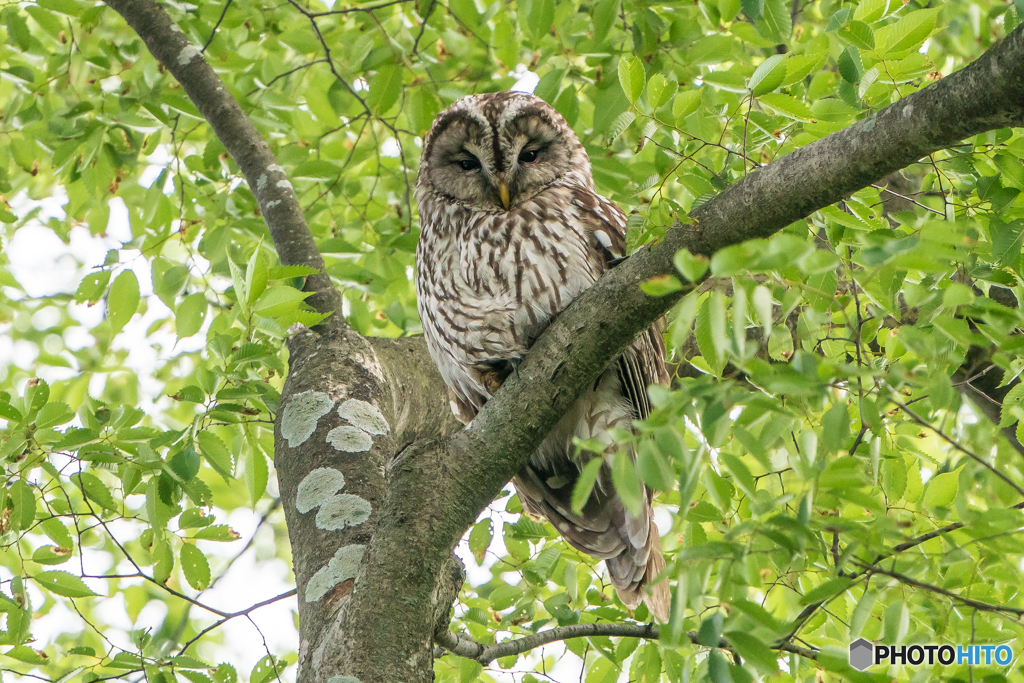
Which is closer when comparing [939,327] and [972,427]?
[939,327]

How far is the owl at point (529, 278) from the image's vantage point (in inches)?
103

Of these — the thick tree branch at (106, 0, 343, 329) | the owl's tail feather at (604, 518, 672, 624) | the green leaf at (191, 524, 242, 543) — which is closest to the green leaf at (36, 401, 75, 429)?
the green leaf at (191, 524, 242, 543)

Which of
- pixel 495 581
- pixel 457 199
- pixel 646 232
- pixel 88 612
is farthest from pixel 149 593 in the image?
pixel 646 232

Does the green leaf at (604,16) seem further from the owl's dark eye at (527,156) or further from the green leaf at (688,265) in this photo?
the green leaf at (688,265)

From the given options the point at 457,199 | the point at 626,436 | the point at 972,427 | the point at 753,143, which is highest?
the point at 457,199

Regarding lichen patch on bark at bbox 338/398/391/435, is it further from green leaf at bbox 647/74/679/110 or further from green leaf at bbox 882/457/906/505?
green leaf at bbox 882/457/906/505

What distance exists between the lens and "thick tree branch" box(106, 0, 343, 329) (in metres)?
2.93

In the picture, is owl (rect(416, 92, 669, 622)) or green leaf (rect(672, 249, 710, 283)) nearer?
green leaf (rect(672, 249, 710, 283))

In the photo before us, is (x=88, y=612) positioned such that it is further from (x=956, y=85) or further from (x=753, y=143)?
(x=956, y=85)

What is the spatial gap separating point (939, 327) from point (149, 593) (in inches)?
146

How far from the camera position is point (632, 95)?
76.7 inches

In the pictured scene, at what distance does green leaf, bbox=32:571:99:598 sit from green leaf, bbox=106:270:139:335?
1.05 metres

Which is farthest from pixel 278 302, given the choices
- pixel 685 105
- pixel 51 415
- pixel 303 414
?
pixel 685 105

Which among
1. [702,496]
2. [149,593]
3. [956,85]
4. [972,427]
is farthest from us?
[149,593]
